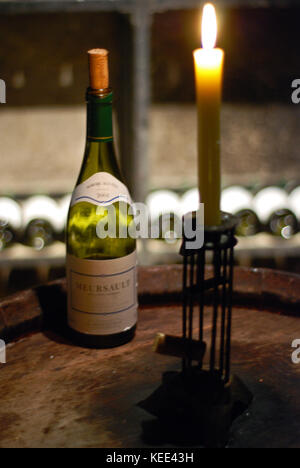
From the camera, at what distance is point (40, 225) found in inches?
75.5

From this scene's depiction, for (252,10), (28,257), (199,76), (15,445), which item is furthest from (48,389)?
(252,10)

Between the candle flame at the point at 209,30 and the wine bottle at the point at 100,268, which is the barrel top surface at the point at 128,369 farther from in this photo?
the candle flame at the point at 209,30

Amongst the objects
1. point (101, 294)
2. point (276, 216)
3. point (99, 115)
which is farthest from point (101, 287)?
point (276, 216)

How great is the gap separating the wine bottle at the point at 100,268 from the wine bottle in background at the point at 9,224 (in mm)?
976

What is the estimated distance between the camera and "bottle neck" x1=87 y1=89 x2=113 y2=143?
821mm

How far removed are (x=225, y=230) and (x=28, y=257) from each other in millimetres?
1305

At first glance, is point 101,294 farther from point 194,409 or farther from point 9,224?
point 9,224

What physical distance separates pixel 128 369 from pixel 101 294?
11 centimetres

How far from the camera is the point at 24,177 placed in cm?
215

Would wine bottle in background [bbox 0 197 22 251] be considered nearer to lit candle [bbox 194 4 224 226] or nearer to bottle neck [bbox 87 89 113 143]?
bottle neck [bbox 87 89 113 143]

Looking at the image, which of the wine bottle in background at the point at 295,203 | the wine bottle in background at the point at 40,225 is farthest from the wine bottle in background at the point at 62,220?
the wine bottle in background at the point at 295,203

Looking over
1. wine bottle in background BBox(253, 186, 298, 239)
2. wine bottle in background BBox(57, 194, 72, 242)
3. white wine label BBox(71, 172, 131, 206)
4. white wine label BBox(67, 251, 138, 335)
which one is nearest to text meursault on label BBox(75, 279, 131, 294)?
white wine label BBox(67, 251, 138, 335)

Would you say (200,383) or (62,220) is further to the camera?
(62,220)
